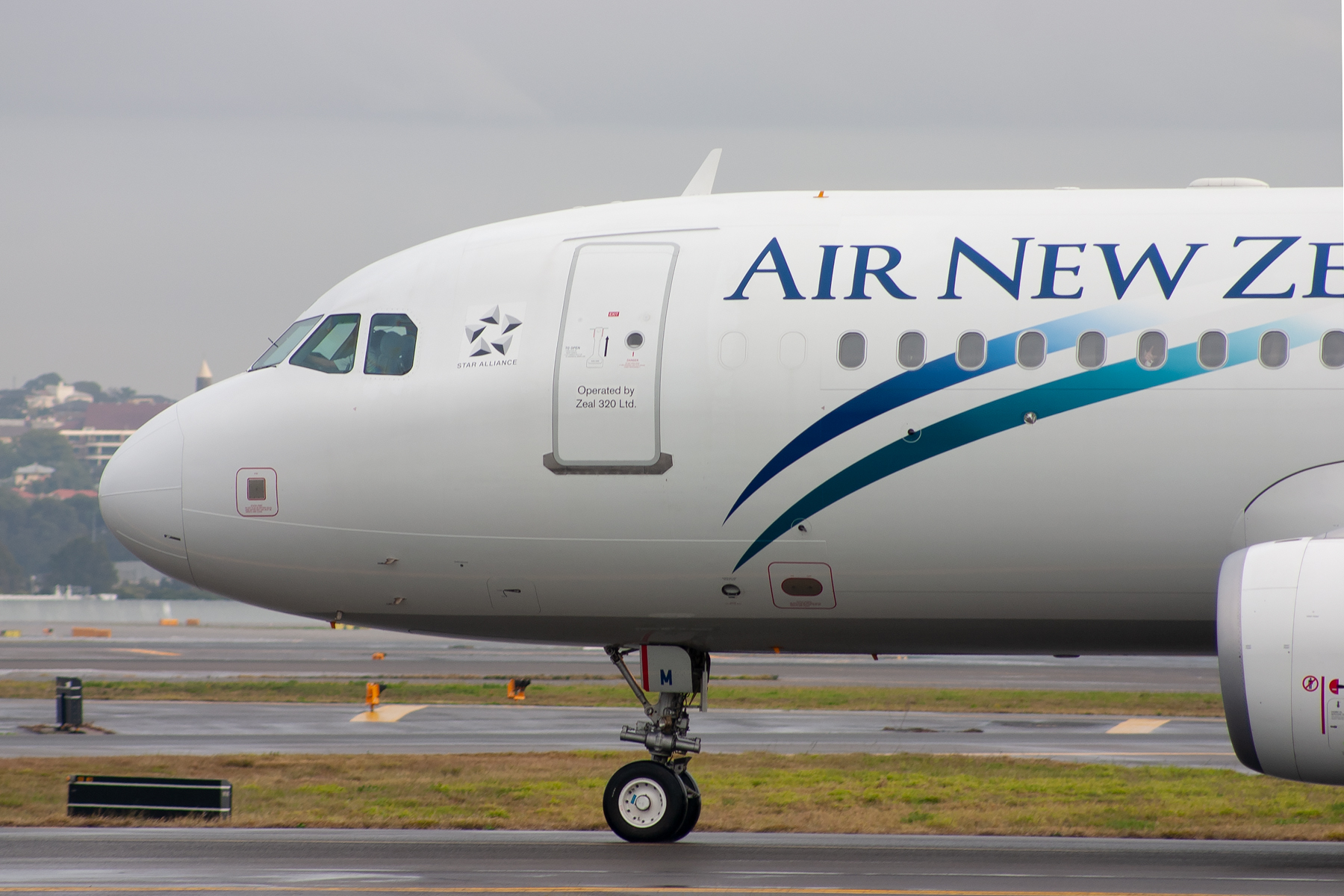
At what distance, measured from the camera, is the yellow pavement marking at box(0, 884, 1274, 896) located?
1175cm

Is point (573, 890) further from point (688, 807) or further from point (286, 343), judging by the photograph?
point (286, 343)

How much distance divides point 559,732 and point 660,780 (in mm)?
14096

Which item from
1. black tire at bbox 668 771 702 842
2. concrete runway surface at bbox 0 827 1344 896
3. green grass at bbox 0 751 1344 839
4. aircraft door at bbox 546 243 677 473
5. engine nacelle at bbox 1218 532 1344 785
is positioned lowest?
green grass at bbox 0 751 1344 839

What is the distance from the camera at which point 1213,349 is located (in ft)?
40.0

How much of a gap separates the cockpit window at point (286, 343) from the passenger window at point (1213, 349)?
7986mm

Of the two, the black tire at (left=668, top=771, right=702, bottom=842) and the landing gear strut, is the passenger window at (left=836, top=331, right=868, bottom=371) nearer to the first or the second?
the landing gear strut

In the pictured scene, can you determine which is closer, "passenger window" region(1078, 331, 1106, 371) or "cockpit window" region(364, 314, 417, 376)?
"passenger window" region(1078, 331, 1106, 371)

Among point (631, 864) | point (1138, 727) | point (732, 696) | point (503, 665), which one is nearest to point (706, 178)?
point (631, 864)

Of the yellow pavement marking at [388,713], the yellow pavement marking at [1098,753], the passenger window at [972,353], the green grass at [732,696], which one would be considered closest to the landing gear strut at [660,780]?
the passenger window at [972,353]

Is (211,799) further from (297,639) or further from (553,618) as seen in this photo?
(297,639)

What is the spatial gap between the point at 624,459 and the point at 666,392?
69cm

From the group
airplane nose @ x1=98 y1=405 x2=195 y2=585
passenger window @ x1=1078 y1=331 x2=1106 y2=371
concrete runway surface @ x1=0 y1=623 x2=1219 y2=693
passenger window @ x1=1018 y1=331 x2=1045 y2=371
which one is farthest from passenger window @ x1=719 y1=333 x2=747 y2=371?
concrete runway surface @ x1=0 y1=623 x2=1219 y2=693

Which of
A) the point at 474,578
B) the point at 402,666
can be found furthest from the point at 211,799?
the point at 402,666

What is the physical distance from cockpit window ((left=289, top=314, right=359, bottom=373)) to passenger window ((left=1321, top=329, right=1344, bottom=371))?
844cm
